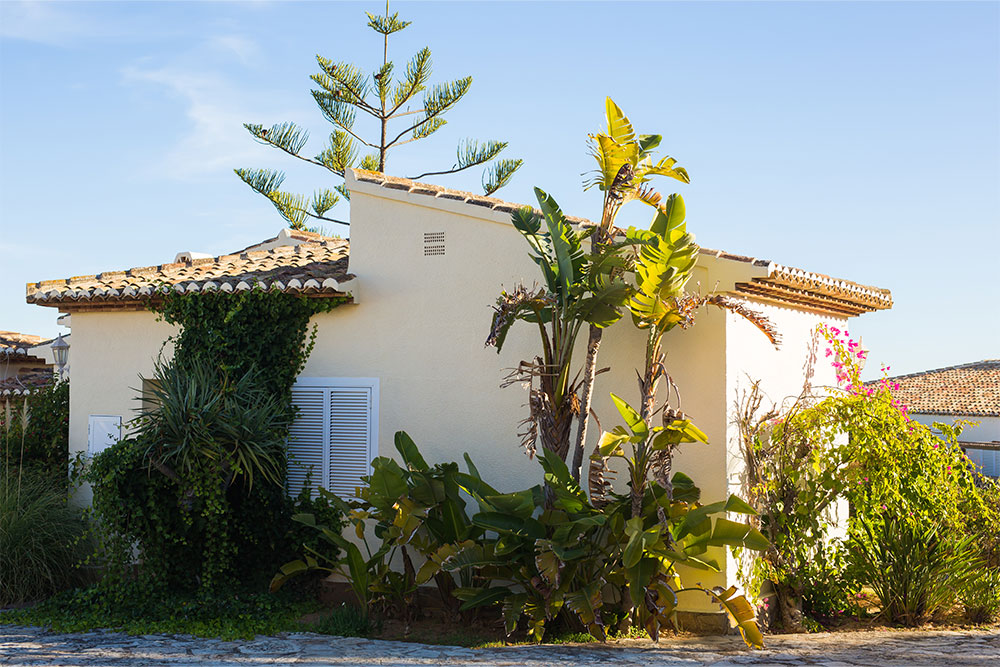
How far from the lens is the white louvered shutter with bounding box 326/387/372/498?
415 inches

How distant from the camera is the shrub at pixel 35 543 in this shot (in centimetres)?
1049

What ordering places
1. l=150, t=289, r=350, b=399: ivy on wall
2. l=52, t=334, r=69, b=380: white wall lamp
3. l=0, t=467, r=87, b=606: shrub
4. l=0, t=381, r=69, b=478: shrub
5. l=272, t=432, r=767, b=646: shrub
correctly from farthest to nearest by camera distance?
l=52, t=334, r=69, b=380: white wall lamp < l=0, t=381, r=69, b=478: shrub < l=150, t=289, r=350, b=399: ivy on wall < l=0, t=467, r=87, b=606: shrub < l=272, t=432, r=767, b=646: shrub

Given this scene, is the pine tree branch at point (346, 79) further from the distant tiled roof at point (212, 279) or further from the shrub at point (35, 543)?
the shrub at point (35, 543)

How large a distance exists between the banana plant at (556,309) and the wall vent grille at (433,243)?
1.55m

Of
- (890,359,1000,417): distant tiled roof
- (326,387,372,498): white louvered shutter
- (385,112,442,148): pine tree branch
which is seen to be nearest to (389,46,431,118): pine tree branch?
(385,112,442,148): pine tree branch

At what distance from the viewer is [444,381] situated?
10203 millimetres

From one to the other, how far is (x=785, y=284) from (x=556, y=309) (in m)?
2.78

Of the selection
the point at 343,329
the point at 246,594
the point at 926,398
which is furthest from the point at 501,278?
the point at 926,398

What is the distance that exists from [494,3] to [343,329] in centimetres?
454

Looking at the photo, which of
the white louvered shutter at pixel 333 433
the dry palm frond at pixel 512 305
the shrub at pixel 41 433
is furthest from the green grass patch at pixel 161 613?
the dry palm frond at pixel 512 305

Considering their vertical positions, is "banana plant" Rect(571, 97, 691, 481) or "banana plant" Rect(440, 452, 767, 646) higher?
"banana plant" Rect(571, 97, 691, 481)

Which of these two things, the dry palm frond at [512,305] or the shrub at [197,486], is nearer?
the dry palm frond at [512,305]

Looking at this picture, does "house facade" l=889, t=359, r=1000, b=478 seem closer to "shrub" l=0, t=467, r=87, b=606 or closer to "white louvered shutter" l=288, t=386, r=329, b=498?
"white louvered shutter" l=288, t=386, r=329, b=498

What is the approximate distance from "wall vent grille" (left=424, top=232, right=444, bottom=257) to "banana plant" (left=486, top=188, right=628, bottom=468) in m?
1.55
